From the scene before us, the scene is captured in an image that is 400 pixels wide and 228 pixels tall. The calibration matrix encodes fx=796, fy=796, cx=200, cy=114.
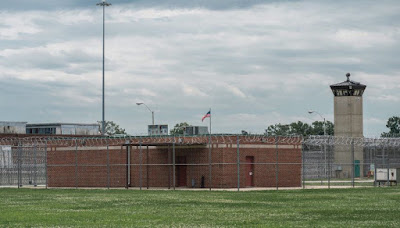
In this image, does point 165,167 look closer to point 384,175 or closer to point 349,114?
point 384,175

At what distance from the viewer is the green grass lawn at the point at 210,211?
82.4ft

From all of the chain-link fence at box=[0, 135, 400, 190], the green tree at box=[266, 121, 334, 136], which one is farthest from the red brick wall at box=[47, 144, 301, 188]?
the green tree at box=[266, 121, 334, 136]

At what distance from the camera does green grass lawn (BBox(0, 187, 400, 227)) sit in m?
25.1

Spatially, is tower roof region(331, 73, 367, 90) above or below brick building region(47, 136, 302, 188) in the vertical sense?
above

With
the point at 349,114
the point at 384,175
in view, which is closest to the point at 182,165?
the point at 384,175

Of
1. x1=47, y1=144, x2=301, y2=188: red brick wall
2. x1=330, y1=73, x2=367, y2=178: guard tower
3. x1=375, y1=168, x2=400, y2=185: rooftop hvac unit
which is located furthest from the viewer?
x1=330, y1=73, x2=367, y2=178: guard tower

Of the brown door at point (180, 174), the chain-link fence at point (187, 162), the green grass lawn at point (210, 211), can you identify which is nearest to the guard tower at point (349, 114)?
the chain-link fence at point (187, 162)

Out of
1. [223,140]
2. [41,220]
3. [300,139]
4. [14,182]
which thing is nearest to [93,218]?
[41,220]

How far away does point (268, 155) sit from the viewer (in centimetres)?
5706

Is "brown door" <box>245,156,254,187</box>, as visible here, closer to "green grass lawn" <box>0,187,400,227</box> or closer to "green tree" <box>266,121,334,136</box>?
"green grass lawn" <box>0,187,400,227</box>

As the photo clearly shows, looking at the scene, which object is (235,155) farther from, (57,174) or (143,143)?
(57,174)

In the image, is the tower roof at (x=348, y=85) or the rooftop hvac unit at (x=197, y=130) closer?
the rooftop hvac unit at (x=197, y=130)

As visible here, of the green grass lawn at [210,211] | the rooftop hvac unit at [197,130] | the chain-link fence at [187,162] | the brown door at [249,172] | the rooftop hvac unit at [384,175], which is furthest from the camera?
the rooftop hvac unit at [197,130]

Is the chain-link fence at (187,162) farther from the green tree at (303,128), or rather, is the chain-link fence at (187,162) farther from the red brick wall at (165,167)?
the green tree at (303,128)
